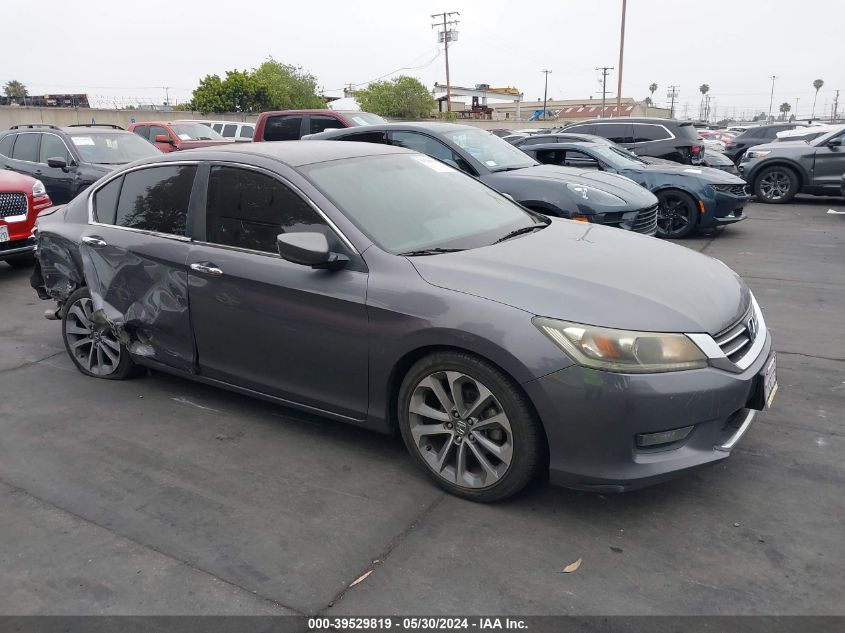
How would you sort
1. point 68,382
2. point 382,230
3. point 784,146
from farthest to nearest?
point 784,146, point 68,382, point 382,230

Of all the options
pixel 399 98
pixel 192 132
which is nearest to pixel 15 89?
pixel 399 98

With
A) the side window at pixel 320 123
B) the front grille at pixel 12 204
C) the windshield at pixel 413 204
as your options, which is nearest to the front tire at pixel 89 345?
the windshield at pixel 413 204

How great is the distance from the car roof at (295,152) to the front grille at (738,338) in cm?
228

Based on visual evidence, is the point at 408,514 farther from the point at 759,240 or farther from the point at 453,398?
the point at 759,240

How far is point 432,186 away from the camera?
423 centimetres

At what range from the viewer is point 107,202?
4785 mm

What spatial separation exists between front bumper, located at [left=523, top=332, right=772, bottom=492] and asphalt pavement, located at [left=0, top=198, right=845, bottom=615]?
0.31 m

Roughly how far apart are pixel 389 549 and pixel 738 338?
6.06 ft

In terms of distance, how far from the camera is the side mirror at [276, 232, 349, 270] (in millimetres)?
3391

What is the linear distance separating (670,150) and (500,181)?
785 centimetres

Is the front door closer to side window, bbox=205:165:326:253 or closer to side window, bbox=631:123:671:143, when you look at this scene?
side window, bbox=205:165:326:253

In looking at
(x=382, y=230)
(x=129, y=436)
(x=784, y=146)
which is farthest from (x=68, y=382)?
(x=784, y=146)

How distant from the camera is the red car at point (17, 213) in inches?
311

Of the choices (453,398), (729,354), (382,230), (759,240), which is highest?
(382,230)
